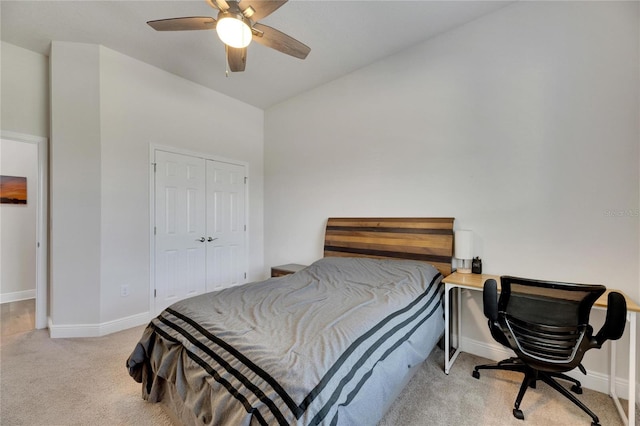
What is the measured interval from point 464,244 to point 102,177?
381 centimetres

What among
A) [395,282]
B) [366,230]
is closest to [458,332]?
[395,282]

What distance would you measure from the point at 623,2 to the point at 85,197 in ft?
16.4

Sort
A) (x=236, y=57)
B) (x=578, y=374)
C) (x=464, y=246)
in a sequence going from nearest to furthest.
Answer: (x=578, y=374) → (x=236, y=57) → (x=464, y=246)

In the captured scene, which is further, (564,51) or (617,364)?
(564,51)

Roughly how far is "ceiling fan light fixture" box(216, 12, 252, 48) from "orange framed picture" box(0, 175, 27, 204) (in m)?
4.66

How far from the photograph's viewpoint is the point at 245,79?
360 centimetres

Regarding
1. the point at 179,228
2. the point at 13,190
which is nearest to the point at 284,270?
the point at 179,228

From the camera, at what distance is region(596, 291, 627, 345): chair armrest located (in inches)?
59.3

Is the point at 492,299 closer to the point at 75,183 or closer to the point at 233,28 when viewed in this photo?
the point at 233,28

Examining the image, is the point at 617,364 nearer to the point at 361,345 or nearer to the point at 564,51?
the point at 361,345

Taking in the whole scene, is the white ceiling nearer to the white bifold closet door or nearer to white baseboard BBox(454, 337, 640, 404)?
the white bifold closet door

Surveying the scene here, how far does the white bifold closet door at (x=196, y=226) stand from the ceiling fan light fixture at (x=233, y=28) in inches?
83.9

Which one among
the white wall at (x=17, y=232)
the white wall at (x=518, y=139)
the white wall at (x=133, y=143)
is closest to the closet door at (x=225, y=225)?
the white wall at (x=133, y=143)

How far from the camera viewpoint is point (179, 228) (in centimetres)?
353
